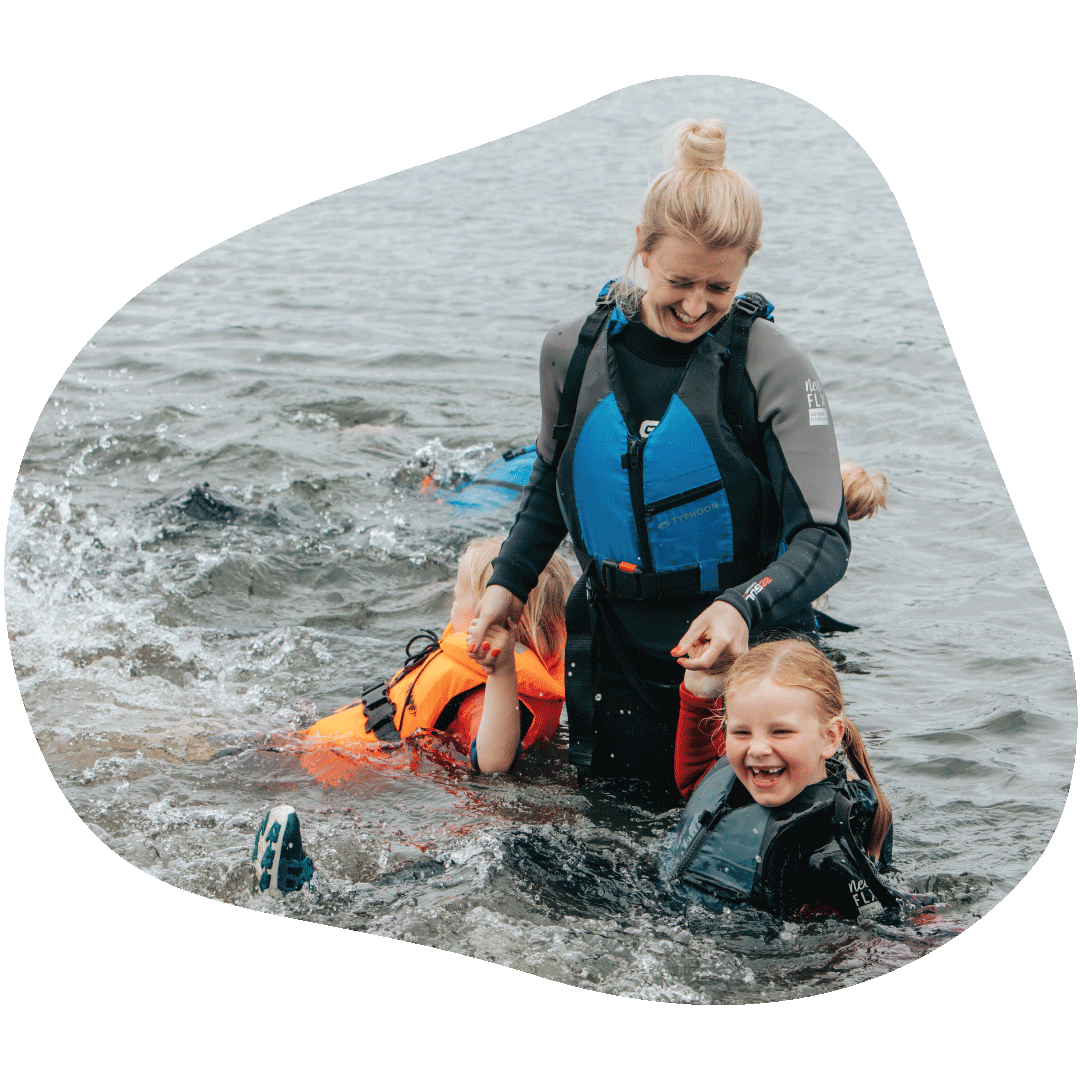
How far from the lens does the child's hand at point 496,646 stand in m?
3.56

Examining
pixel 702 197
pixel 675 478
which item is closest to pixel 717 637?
pixel 675 478

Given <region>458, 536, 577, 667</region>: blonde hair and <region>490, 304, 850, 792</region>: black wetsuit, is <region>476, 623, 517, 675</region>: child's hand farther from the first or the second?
<region>458, 536, 577, 667</region>: blonde hair

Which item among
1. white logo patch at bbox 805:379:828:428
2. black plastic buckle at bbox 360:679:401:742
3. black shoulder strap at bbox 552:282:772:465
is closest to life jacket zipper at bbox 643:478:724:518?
black shoulder strap at bbox 552:282:772:465

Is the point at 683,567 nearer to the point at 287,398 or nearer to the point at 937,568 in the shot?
A: the point at 937,568

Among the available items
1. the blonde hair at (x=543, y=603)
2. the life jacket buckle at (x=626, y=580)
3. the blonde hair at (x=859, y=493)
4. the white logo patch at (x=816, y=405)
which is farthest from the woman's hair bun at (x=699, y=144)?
the blonde hair at (x=859, y=493)

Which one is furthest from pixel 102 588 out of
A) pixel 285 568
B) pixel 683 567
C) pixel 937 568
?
pixel 937 568

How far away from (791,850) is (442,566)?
11.7 feet

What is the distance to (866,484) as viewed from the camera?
509 cm

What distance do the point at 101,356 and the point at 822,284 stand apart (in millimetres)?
6023

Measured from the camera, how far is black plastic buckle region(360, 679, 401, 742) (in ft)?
13.8

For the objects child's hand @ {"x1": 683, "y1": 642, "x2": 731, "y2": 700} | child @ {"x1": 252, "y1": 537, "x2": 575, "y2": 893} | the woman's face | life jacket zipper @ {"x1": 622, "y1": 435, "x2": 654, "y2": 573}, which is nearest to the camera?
the woman's face

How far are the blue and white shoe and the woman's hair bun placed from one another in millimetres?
2062

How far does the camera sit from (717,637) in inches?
114

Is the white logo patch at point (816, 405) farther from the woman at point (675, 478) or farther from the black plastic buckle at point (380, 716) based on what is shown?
the black plastic buckle at point (380, 716)
